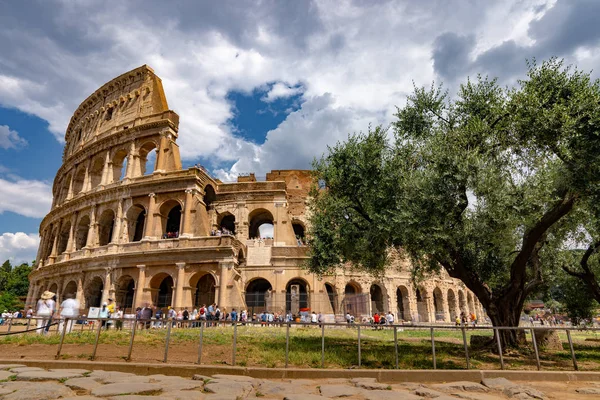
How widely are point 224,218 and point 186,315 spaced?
445 inches

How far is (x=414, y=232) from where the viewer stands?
9562 millimetres

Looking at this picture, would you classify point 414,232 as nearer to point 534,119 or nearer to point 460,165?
point 460,165

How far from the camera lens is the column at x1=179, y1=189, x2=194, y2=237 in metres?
23.8

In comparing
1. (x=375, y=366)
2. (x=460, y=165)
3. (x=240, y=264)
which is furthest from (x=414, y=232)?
(x=240, y=264)

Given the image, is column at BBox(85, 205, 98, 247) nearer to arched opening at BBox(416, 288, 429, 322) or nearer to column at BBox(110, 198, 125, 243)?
column at BBox(110, 198, 125, 243)

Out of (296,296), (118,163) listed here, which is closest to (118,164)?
(118,163)

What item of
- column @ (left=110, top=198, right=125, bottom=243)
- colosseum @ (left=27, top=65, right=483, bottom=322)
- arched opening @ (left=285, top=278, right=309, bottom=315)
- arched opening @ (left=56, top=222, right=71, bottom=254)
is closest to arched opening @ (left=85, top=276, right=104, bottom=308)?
colosseum @ (left=27, top=65, right=483, bottom=322)

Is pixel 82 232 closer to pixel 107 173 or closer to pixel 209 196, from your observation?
pixel 107 173

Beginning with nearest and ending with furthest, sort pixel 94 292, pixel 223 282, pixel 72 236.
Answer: pixel 223 282 < pixel 94 292 < pixel 72 236

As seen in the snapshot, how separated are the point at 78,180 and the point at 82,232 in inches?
212

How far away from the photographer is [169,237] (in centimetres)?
2558

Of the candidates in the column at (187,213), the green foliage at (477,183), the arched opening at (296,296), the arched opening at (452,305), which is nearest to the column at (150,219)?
the column at (187,213)

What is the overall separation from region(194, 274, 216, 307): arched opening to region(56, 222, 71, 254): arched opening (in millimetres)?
13360

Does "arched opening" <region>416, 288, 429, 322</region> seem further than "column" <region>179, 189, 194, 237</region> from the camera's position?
Yes
